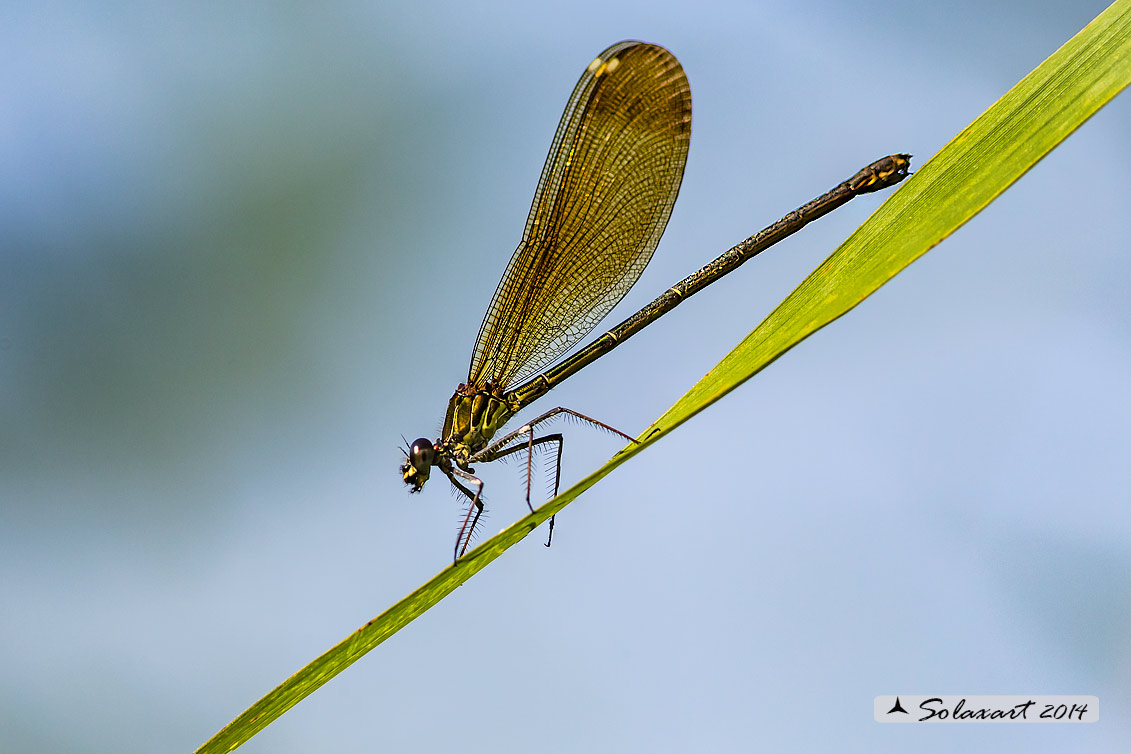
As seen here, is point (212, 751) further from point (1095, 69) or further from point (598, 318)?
point (598, 318)

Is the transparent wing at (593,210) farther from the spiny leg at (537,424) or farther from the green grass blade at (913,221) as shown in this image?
the green grass blade at (913,221)

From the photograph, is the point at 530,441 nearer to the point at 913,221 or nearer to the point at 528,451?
the point at 528,451

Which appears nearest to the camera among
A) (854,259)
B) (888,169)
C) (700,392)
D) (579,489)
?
(579,489)

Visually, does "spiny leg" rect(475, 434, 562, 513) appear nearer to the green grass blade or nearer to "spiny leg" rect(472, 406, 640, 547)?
"spiny leg" rect(472, 406, 640, 547)

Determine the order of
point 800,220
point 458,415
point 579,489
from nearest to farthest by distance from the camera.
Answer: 1. point 579,489
2. point 800,220
3. point 458,415

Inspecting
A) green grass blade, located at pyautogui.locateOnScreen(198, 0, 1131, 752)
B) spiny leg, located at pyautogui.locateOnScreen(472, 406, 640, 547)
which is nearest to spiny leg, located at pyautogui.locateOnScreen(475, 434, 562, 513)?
spiny leg, located at pyautogui.locateOnScreen(472, 406, 640, 547)

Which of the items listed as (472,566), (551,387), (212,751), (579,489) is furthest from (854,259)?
(551,387)
